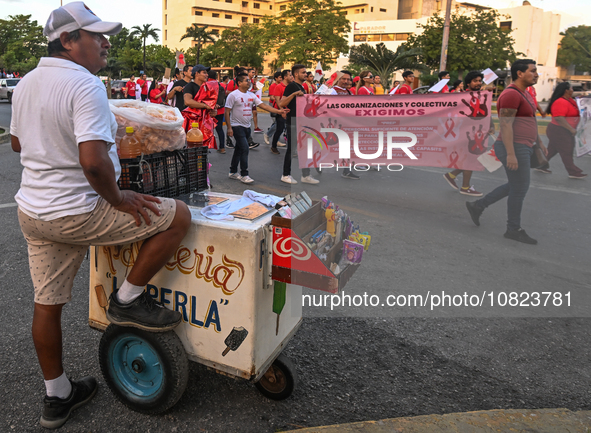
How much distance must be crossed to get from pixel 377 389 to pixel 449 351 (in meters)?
0.67

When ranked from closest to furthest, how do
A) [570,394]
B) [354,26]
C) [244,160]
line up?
[570,394] → [244,160] → [354,26]

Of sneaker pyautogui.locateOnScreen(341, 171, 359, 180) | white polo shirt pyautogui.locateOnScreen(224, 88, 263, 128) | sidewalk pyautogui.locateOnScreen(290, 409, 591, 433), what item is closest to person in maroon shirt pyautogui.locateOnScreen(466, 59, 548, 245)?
sneaker pyautogui.locateOnScreen(341, 171, 359, 180)

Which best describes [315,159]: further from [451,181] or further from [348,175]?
[451,181]

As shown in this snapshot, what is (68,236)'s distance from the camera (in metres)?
2.09

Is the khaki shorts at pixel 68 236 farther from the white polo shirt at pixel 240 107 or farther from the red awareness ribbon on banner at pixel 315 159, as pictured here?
the white polo shirt at pixel 240 107

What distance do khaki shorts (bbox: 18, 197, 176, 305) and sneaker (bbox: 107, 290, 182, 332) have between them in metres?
0.27

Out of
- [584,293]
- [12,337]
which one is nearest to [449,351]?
[584,293]

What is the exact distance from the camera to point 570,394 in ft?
8.54

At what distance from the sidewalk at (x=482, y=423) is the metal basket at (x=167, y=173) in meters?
1.51

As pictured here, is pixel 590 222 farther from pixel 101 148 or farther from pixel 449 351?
pixel 101 148

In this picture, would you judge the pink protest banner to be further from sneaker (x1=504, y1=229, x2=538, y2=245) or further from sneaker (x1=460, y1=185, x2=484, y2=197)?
sneaker (x1=504, y1=229, x2=538, y2=245)

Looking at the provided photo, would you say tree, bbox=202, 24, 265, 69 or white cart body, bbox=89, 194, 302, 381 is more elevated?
tree, bbox=202, 24, 265, 69

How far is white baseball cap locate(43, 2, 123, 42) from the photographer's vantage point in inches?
78.7

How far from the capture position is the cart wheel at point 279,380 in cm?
246
